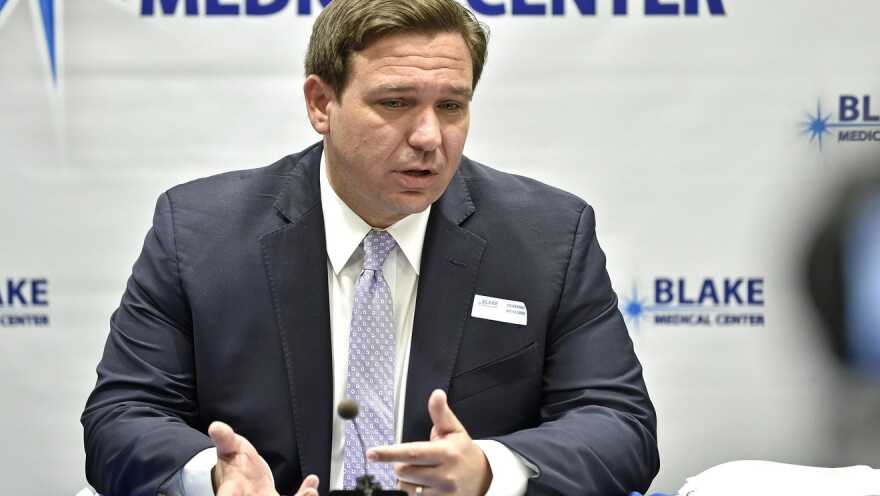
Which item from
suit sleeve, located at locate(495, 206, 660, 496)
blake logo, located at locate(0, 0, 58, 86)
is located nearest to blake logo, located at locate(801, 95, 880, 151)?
suit sleeve, located at locate(495, 206, 660, 496)

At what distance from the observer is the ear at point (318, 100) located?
8.70 ft

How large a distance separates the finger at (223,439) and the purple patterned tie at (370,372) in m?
0.42

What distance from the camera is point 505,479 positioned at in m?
2.15

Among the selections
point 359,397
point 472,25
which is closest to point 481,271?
point 359,397

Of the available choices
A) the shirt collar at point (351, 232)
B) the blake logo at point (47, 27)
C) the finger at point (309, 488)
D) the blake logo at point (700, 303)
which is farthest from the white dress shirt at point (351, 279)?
the blake logo at point (47, 27)

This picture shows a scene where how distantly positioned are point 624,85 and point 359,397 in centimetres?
155

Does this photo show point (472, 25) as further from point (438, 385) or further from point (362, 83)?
point (438, 385)

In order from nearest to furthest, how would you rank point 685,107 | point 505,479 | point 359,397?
point 505,479, point 359,397, point 685,107

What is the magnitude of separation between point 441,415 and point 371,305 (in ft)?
1.66

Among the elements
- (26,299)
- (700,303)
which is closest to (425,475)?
(700,303)

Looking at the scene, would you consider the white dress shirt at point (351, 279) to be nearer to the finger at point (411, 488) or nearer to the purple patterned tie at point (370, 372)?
the purple patterned tie at point (370, 372)

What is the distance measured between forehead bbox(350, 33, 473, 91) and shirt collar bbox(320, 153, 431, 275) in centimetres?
32

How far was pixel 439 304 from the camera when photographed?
Answer: 2545mm

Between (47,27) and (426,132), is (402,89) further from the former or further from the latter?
(47,27)
